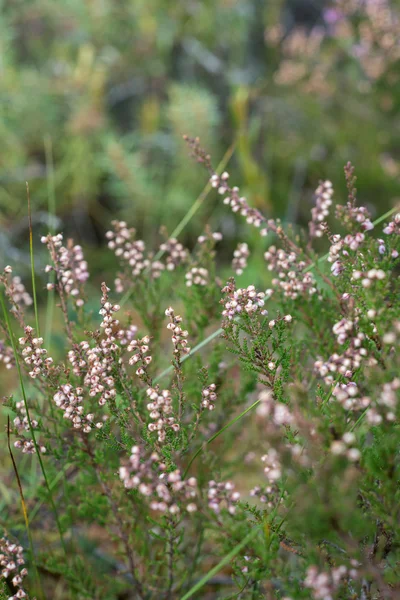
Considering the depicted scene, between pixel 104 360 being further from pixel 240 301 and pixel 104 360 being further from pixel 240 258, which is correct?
pixel 240 258

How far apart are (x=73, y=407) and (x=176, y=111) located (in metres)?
2.11

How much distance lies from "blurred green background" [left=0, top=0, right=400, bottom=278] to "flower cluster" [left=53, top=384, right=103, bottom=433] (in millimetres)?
1748

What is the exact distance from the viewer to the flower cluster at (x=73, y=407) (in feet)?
3.03

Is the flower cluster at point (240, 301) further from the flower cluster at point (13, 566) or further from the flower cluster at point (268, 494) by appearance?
the flower cluster at point (13, 566)

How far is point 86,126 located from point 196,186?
2.22ft

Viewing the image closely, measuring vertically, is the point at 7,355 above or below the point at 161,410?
above

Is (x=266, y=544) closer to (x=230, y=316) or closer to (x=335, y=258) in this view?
(x=230, y=316)

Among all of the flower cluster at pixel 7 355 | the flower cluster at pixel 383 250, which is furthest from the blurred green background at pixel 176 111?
the flower cluster at pixel 383 250

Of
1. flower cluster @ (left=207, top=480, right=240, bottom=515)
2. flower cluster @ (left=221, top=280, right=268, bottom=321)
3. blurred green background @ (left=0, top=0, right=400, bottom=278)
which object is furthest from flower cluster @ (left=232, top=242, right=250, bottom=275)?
blurred green background @ (left=0, top=0, right=400, bottom=278)

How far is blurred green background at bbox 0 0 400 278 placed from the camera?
277cm

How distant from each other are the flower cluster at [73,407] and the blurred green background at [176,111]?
1.75 meters

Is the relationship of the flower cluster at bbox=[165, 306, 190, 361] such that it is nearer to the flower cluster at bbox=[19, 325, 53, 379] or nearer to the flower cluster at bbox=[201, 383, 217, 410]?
the flower cluster at bbox=[201, 383, 217, 410]

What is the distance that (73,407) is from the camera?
933 mm

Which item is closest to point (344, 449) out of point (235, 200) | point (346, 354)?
point (346, 354)
